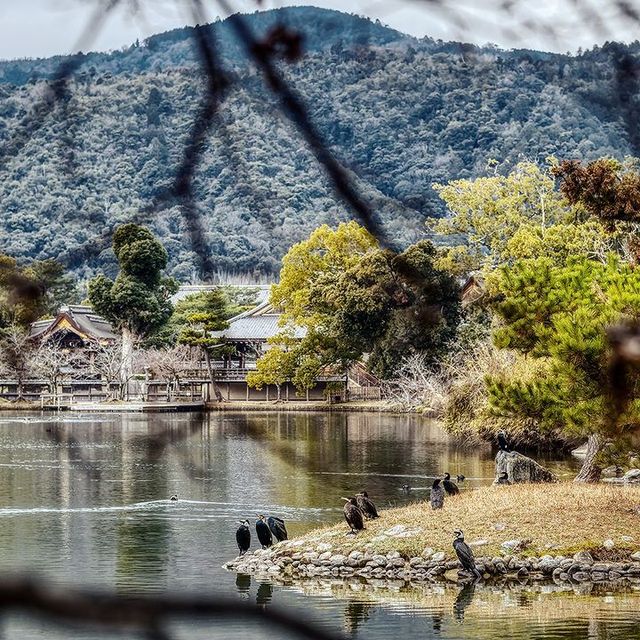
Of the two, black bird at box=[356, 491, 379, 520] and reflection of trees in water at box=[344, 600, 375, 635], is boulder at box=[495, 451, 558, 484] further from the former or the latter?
reflection of trees in water at box=[344, 600, 375, 635]

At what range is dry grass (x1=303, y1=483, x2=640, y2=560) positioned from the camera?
44.5 ft

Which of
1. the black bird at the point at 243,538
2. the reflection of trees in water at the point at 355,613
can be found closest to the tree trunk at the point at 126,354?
the black bird at the point at 243,538

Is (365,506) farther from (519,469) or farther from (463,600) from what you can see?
(519,469)

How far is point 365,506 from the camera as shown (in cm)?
1489

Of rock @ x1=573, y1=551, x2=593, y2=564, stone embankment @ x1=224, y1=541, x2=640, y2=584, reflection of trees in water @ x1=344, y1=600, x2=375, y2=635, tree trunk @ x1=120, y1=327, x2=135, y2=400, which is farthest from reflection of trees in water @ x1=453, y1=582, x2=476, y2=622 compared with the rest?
tree trunk @ x1=120, y1=327, x2=135, y2=400

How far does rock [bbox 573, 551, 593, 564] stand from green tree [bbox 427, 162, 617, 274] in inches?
660

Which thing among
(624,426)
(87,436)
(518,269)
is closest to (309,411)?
(87,436)

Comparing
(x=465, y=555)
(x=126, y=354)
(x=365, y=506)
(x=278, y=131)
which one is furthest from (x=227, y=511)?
(x=278, y=131)

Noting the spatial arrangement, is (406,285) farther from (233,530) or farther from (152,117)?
(233,530)

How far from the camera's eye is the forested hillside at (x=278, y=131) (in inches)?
70.3

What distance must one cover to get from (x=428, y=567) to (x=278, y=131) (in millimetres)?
11764

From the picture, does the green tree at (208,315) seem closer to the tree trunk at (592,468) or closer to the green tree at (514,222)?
the tree trunk at (592,468)

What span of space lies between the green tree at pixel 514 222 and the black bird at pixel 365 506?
50.2 feet

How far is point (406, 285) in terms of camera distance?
2.16 m
